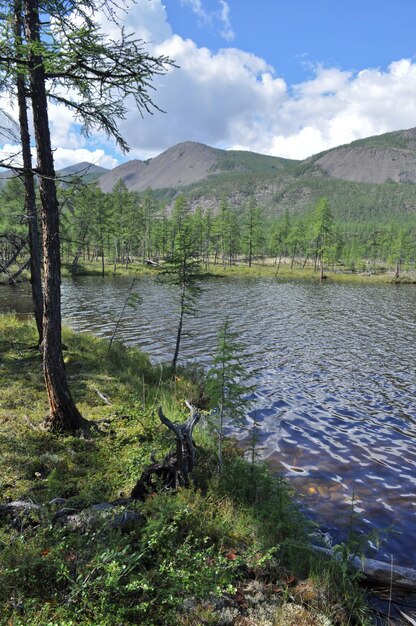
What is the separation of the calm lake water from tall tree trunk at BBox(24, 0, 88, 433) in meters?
5.63

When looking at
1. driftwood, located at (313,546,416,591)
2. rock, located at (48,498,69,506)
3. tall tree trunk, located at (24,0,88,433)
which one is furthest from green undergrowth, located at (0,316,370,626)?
tall tree trunk, located at (24,0,88,433)

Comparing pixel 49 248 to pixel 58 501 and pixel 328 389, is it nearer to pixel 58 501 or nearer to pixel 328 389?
Answer: pixel 58 501

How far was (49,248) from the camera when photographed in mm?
7723

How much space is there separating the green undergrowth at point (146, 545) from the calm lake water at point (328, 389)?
142 cm

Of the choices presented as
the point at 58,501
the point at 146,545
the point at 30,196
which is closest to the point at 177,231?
the point at 30,196

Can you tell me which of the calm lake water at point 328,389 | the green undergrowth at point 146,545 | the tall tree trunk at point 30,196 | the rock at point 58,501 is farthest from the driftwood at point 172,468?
the tall tree trunk at point 30,196

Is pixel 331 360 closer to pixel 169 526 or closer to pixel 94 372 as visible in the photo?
pixel 94 372

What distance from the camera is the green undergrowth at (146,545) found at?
3.96m

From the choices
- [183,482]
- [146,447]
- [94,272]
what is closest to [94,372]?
[146,447]

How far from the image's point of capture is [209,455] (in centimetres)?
830

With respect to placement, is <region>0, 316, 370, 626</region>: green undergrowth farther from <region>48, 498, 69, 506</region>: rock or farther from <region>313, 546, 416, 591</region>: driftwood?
<region>313, 546, 416, 591</region>: driftwood

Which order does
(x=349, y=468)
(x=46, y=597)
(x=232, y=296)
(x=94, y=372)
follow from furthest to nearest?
(x=232, y=296) < (x=94, y=372) < (x=349, y=468) < (x=46, y=597)

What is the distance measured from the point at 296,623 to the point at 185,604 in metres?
1.26

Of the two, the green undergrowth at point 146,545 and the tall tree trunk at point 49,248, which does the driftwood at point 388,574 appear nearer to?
the green undergrowth at point 146,545
